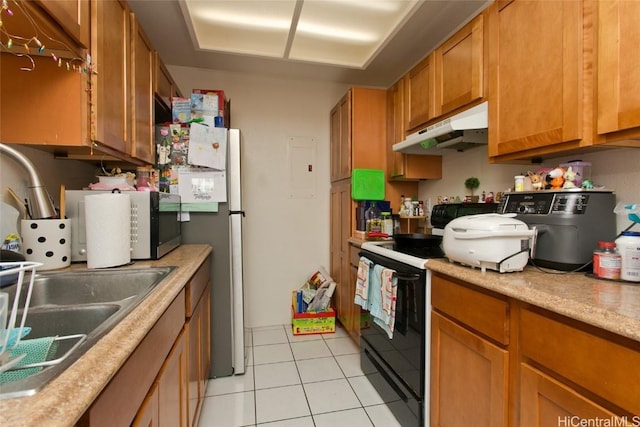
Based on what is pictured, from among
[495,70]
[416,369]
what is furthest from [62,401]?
[495,70]

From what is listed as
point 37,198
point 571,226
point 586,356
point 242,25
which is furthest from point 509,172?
point 37,198

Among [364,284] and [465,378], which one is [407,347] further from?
[364,284]

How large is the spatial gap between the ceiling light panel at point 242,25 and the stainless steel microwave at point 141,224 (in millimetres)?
1244

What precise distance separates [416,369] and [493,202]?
107cm

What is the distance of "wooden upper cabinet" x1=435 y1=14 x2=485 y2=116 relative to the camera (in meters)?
1.61

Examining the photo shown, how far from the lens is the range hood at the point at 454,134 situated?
1597mm

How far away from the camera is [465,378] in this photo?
1.21m

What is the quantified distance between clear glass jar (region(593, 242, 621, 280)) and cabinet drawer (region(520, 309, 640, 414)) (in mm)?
389

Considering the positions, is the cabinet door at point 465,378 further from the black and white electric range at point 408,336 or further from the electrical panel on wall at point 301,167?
the electrical panel on wall at point 301,167

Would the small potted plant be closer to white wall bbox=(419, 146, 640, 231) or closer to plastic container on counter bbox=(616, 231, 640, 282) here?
white wall bbox=(419, 146, 640, 231)

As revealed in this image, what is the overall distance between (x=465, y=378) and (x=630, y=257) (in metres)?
0.73

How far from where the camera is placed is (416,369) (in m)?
1.49

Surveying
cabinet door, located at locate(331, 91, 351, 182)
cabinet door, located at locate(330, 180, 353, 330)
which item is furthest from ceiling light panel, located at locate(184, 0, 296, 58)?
cabinet door, located at locate(330, 180, 353, 330)

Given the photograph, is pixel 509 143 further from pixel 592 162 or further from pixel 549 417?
pixel 549 417
